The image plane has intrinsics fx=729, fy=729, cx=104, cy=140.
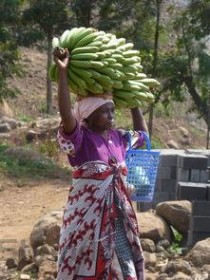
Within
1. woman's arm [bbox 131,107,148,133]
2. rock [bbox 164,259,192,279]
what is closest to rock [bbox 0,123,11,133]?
rock [bbox 164,259,192,279]

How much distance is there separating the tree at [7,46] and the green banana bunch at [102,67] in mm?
12749

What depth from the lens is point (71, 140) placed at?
3.38 metres

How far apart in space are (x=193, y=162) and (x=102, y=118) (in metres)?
4.10

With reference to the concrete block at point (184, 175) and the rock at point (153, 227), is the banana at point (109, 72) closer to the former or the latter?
the rock at point (153, 227)

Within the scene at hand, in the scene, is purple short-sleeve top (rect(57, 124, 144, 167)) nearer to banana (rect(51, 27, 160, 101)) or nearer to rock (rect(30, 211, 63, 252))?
banana (rect(51, 27, 160, 101))

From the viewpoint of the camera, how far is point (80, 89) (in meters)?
3.47

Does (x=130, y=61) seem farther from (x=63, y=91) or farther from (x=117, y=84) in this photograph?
(x=63, y=91)

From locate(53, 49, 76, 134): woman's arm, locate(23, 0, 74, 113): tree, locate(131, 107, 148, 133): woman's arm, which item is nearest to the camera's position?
locate(53, 49, 76, 134): woman's arm

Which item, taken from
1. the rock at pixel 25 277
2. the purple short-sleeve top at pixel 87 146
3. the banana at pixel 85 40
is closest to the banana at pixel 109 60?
the banana at pixel 85 40

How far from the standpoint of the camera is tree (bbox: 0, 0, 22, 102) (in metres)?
16.9

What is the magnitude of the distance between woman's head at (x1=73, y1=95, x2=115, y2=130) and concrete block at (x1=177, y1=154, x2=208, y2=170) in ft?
13.2

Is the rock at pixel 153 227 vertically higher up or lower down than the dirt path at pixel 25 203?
higher up

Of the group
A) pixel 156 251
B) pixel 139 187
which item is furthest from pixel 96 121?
pixel 156 251

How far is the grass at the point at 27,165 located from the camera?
1196 centimetres
